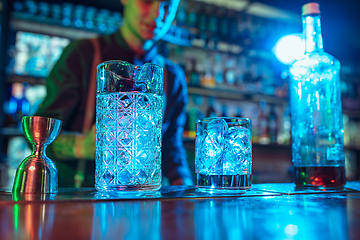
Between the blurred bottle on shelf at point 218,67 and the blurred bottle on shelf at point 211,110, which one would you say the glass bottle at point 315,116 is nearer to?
the blurred bottle on shelf at point 211,110

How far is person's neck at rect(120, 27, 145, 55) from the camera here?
2068 mm

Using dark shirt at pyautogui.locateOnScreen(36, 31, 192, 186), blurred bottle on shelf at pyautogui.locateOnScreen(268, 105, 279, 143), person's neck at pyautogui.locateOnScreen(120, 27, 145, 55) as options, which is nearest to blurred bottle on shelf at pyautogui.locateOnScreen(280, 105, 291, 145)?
blurred bottle on shelf at pyautogui.locateOnScreen(268, 105, 279, 143)

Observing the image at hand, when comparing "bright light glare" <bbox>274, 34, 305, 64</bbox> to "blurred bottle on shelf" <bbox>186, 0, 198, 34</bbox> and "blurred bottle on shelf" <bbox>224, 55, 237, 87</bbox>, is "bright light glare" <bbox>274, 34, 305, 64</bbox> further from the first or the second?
"blurred bottle on shelf" <bbox>186, 0, 198, 34</bbox>

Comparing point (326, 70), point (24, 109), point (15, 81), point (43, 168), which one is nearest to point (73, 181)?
point (24, 109)

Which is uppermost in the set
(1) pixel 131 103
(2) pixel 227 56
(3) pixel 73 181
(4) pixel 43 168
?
(2) pixel 227 56

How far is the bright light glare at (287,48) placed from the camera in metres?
3.48

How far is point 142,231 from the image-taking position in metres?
0.29

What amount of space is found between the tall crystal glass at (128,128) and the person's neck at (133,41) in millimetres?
1536

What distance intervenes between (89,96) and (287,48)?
2414 mm

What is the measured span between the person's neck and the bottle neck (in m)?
1.41

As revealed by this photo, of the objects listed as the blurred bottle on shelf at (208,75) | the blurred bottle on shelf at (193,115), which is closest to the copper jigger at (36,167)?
the blurred bottle on shelf at (193,115)

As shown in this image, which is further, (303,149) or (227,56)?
(227,56)

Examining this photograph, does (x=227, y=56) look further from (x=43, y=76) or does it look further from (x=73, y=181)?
(x=73, y=181)

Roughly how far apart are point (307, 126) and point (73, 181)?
158 centimetres
